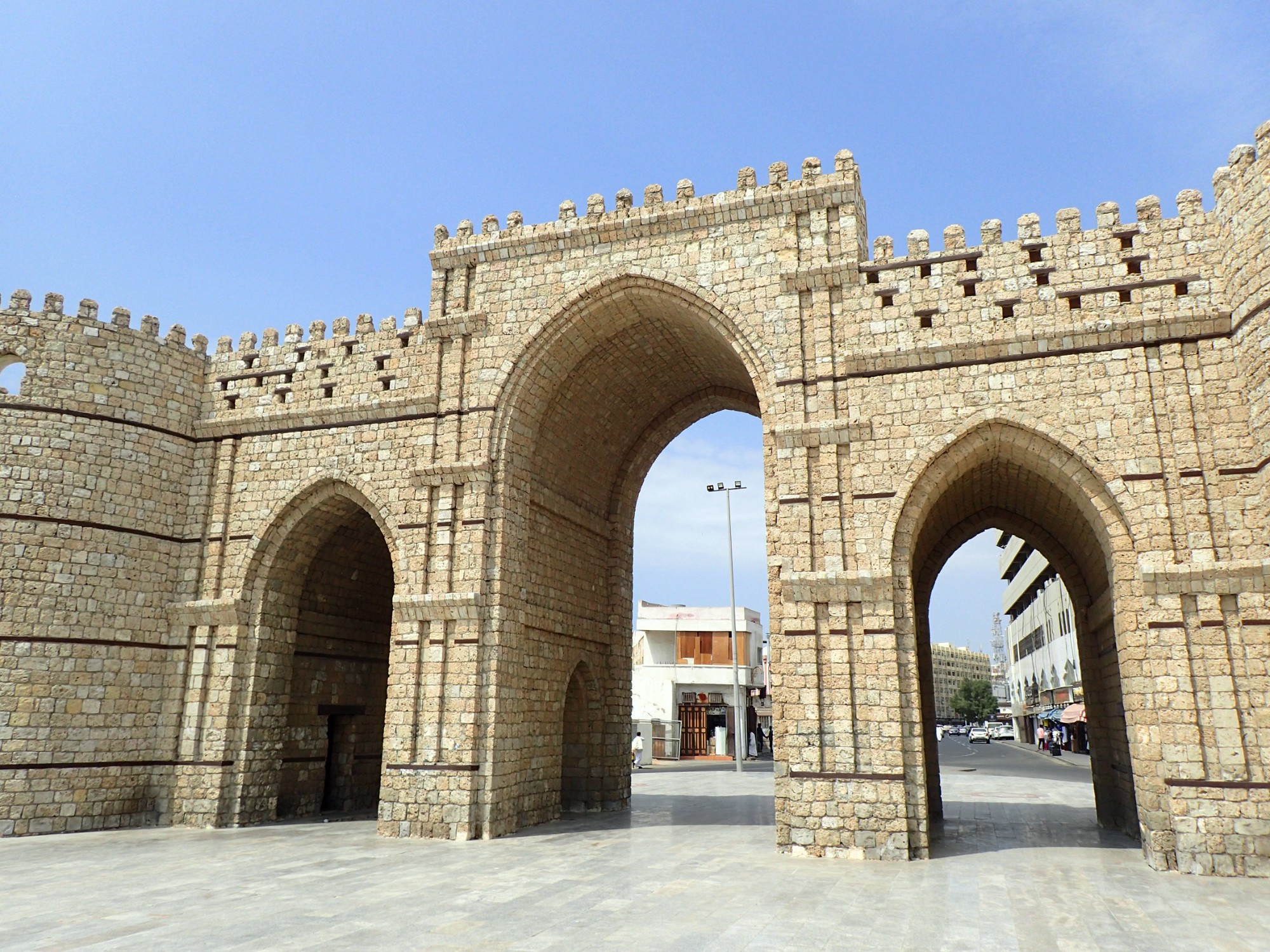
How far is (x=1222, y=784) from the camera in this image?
9.80m

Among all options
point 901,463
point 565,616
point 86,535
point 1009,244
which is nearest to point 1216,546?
point 901,463

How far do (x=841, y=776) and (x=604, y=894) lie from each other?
3.66 metres

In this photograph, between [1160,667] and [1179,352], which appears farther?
[1179,352]

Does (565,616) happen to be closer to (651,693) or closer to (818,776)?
(818,776)

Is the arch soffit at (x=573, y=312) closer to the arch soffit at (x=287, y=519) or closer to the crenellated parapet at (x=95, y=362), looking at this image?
the arch soffit at (x=287, y=519)

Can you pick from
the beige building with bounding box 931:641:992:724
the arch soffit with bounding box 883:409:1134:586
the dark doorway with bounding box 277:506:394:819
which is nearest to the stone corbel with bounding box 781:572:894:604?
the arch soffit with bounding box 883:409:1134:586

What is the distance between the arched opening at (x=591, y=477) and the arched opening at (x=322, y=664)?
3223 mm

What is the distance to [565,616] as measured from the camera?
51.3ft

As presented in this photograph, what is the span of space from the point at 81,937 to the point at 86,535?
8767 mm

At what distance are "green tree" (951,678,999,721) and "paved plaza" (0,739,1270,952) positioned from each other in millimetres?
88492

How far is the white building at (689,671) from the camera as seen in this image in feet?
122

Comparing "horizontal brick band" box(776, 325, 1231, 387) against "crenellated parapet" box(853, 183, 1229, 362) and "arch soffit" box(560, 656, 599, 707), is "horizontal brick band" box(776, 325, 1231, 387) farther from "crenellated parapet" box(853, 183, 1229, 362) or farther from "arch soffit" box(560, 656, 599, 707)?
"arch soffit" box(560, 656, 599, 707)

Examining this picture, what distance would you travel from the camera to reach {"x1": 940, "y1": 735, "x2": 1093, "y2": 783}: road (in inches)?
1014

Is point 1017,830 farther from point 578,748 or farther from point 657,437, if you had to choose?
point 657,437
